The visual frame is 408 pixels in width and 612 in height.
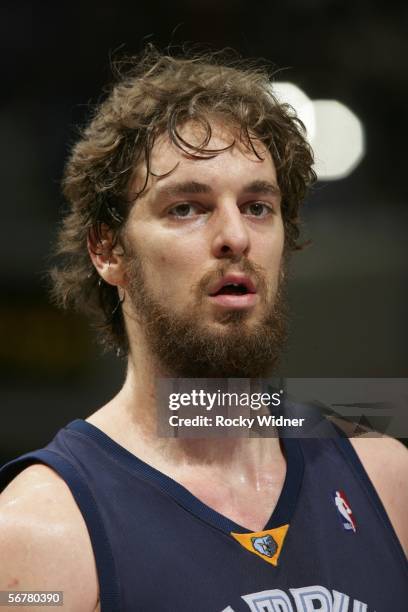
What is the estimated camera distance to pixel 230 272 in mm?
1935

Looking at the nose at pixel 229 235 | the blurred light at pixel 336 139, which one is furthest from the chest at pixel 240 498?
the blurred light at pixel 336 139

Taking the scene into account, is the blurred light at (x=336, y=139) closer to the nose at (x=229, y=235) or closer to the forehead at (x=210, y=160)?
the forehead at (x=210, y=160)

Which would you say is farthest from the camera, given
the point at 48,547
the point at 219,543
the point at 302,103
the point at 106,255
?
the point at 302,103

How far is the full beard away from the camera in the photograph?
6.49ft

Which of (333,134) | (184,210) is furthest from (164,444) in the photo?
(333,134)

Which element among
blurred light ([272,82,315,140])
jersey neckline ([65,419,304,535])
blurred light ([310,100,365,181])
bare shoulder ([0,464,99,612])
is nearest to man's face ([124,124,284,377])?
jersey neckline ([65,419,304,535])

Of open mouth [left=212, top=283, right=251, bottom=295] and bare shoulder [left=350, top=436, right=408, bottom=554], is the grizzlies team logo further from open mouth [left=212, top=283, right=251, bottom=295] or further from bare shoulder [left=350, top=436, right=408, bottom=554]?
open mouth [left=212, top=283, right=251, bottom=295]

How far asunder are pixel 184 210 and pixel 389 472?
0.87m

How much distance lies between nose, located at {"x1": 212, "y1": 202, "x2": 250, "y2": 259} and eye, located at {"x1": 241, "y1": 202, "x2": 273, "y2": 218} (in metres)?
0.10

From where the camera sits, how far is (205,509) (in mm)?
1841

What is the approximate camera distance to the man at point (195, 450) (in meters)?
1.70

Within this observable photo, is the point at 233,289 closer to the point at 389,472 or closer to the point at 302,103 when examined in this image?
the point at 389,472

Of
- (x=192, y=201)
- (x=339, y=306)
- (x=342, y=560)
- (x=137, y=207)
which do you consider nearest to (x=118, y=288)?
(x=137, y=207)

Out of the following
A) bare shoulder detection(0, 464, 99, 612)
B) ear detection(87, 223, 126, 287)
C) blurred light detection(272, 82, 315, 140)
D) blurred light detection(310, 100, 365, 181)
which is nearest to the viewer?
bare shoulder detection(0, 464, 99, 612)
